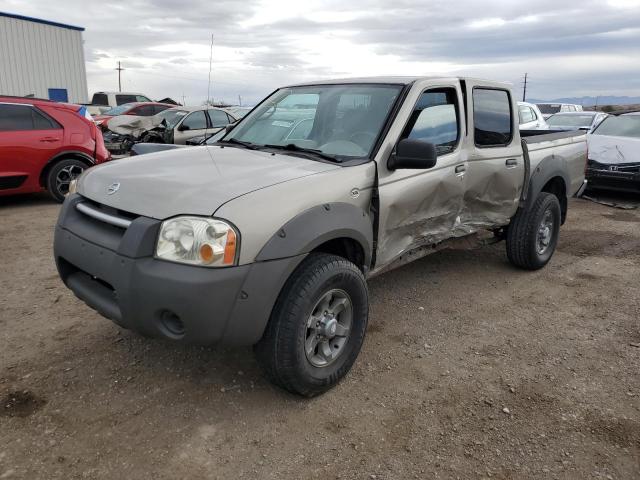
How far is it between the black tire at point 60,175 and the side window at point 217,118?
5694mm

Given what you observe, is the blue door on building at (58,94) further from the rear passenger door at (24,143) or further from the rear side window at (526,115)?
the rear side window at (526,115)

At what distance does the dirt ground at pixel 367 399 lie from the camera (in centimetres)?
247

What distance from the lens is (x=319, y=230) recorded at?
9.09 feet

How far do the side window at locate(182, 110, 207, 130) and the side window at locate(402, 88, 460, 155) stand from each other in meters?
9.76

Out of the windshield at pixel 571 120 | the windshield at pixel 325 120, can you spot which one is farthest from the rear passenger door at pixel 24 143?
the windshield at pixel 571 120

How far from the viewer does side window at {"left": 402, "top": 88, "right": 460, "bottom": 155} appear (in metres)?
3.62

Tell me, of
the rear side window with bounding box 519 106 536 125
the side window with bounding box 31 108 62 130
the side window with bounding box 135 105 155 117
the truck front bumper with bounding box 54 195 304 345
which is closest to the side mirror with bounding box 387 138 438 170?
the truck front bumper with bounding box 54 195 304 345

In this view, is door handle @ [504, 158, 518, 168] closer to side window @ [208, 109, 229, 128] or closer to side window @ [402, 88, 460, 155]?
side window @ [402, 88, 460, 155]

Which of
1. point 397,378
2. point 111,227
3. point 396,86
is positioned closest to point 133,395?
point 111,227

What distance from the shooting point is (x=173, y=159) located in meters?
3.29

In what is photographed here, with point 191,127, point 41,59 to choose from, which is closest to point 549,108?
point 191,127

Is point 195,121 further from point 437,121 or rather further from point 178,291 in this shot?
A: point 178,291

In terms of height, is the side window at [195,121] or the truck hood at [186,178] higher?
the truck hood at [186,178]

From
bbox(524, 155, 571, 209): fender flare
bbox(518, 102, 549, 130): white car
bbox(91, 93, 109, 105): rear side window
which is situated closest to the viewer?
bbox(524, 155, 571, 209): fender flare
